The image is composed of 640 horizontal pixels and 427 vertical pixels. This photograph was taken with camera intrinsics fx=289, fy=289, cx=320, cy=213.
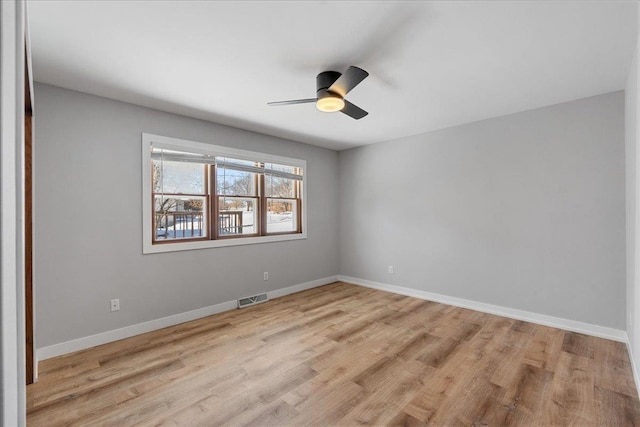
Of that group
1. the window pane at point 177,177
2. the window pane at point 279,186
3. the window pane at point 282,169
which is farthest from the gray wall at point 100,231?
the window pane at point 279,186

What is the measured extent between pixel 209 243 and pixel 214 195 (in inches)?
26.6

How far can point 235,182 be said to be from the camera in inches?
171

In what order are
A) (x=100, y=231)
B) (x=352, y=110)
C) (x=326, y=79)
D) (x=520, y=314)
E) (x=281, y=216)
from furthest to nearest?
(x=281, y=216) < (x=520, y=314) < (x=100, y=231) < (x=352, y=110) < (x=326, y=79)

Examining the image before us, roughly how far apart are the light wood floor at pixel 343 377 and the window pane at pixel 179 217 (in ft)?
3.80

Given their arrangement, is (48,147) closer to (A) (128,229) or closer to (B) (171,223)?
(A) (128,229)

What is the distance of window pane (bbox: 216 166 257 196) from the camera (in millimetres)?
4136

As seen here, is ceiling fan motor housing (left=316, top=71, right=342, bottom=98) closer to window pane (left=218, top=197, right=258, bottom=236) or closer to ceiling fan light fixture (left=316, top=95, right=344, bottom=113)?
ceiling fan light fixture (left=316, top=95, right=344, bottom=113)

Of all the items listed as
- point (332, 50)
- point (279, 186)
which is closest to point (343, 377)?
point (332, 50)

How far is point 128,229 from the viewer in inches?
129

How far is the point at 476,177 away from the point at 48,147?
502 cm

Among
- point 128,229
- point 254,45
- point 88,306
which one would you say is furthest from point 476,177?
point 88,306

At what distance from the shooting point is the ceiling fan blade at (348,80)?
2.20 meters

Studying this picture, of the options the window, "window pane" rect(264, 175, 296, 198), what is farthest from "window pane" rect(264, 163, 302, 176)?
"window pane" rect(264, 175, 296, 198)

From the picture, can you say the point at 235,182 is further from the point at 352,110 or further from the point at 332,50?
the point at 332,50
